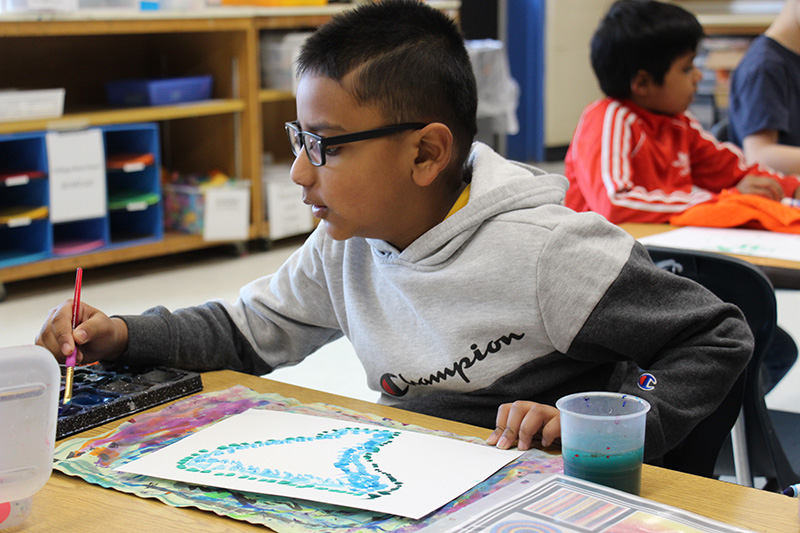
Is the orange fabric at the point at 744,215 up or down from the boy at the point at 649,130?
down

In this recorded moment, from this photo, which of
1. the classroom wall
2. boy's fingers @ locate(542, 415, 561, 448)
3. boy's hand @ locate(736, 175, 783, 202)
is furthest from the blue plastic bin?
the classroom wall

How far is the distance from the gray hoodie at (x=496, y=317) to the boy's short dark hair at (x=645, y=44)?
110 centimetres

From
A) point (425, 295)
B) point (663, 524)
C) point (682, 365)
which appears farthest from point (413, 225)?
point (663, 524)

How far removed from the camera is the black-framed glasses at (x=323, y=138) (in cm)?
95

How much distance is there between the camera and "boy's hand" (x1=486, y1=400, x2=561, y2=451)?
2.58 ft

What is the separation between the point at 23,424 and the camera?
0.67 meters

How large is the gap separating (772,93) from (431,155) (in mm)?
1710

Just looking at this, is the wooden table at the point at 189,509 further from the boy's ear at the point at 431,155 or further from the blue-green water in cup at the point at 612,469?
the boy's ear at the point at 431,155

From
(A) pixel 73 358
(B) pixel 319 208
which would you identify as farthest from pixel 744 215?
(A) pixel 73 358

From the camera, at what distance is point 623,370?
103 centimetres

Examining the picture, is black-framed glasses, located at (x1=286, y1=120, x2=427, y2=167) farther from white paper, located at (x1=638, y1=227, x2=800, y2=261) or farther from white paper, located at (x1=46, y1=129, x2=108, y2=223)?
white paper, located at (x1=46, y1=129, x2=108, y2=223)

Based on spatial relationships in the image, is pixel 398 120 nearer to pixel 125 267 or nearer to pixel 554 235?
pixel 554 235

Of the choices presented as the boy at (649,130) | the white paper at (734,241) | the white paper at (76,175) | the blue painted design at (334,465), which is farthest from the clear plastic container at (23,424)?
the white paper at (76,175)

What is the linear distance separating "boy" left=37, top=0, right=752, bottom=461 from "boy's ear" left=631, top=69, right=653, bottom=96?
1.10 metres
